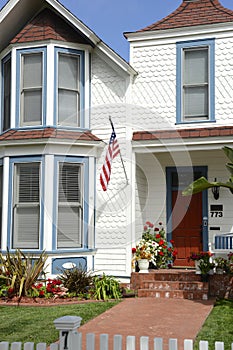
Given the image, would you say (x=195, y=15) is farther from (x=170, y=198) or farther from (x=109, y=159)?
(x=170, y=198)

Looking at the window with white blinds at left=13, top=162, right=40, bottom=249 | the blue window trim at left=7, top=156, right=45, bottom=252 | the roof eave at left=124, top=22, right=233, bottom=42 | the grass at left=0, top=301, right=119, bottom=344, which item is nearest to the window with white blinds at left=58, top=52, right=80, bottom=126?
the blue window trim at left=7, top=156, right=45, bottom=252

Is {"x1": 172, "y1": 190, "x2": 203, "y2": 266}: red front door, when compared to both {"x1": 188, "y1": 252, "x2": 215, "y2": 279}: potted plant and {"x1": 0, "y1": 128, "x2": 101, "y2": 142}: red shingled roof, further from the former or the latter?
{"x1": 0, "y1": 128, "x2": 101, "y2": 142}: red shingled roof

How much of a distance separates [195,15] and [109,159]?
4737 mm

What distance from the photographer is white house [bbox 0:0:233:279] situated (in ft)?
41.0

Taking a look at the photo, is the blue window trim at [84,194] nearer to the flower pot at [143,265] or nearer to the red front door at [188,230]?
the flower pot at [143,265]

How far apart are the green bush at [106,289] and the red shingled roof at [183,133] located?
12.1ft

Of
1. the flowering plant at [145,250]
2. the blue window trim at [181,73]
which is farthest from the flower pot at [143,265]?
the blue window trim at [181,73]

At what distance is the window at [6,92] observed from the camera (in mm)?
13594

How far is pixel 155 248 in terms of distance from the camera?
12.8 m

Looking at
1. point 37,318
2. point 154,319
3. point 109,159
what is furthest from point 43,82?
point 154,319

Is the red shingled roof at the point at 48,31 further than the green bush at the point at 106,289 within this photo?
Yes

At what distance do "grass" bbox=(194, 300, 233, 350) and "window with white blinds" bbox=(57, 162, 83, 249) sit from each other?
160 inches

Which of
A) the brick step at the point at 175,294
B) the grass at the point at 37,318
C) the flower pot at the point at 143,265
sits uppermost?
the flower pot at the point at 143,265

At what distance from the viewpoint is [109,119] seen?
12.1m
